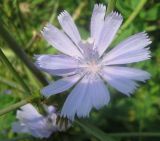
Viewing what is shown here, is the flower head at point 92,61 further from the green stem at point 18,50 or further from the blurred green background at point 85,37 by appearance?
the blurred green background at point 85,37

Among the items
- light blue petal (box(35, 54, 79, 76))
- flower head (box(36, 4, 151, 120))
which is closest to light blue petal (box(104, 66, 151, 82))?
flower head (box(36, 4, 151, 120))

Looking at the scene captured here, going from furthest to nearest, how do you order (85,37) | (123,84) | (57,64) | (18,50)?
(85,37), (18,50), (57,64), (123,84)

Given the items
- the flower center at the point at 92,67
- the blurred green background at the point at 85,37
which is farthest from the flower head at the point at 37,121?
the flower center at the point at 92,67

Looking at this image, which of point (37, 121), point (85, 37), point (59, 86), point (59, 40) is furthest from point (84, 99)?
point (85, 37)

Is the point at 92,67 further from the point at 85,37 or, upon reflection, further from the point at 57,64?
the point at 85,37

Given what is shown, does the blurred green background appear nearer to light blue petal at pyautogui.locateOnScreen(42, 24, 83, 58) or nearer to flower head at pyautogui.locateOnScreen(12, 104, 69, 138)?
flower head at pyautogui.locateOnScreen(12, 104, 69, 138)

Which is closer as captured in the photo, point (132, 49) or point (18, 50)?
point (132, 49)

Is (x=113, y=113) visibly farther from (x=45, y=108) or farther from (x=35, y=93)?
(x=35, y=93)
